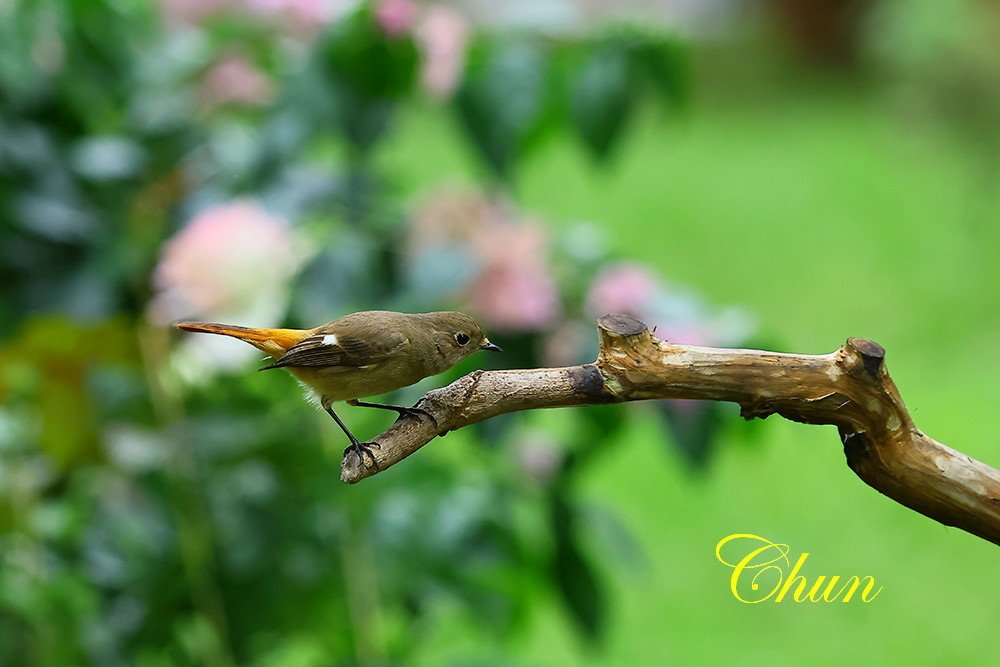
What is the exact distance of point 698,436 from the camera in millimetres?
1423

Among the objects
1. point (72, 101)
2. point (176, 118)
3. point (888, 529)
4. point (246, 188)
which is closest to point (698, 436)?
point (246, 188)

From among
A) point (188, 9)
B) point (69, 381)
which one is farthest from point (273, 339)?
point (188, 9)

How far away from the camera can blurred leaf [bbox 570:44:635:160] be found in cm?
146

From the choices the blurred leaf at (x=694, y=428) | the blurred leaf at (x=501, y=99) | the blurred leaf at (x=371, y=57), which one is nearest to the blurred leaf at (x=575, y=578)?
the blurred leaf at (x=694, y=428)

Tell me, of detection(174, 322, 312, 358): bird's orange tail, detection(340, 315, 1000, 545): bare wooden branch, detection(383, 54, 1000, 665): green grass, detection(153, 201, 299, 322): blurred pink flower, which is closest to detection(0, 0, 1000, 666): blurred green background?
detection(153, 201, 299, 322): blurred pink flower

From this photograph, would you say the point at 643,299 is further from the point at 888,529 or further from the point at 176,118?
the point at 888,529

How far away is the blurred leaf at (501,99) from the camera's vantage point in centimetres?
145

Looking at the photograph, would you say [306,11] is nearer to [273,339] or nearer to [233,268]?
[233,268]

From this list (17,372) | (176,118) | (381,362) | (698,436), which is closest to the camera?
(381,362)

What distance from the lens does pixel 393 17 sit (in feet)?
4.64

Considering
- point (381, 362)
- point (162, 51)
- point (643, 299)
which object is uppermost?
point (162, 51)

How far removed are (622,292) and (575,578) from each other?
0.34 meters

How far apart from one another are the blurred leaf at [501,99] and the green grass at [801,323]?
0.14 metres

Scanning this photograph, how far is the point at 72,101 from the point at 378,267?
0.42 m
